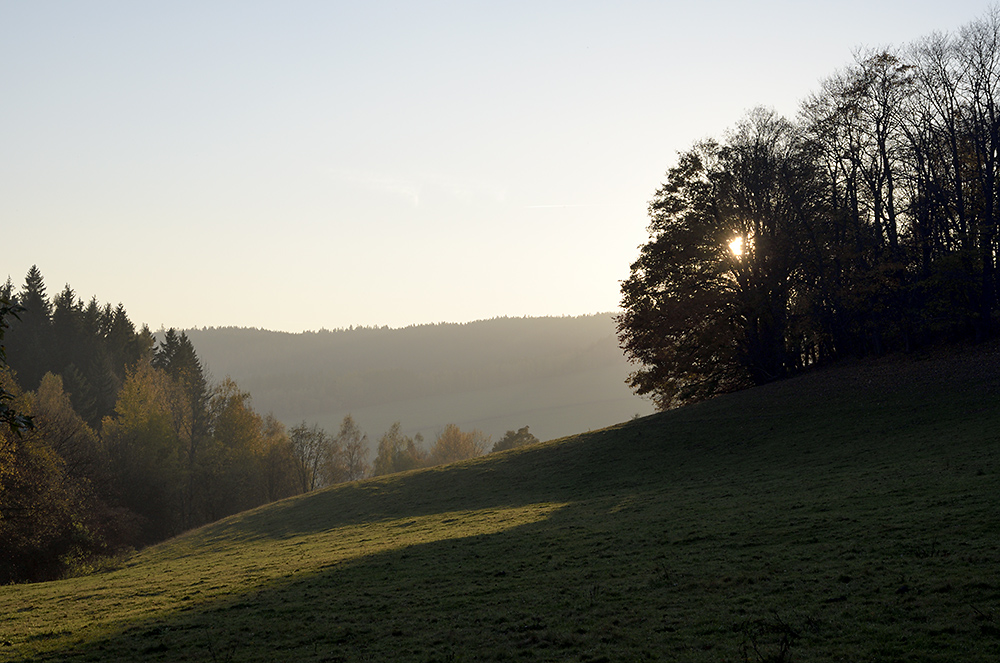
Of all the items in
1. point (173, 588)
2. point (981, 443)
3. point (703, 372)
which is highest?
point (703, 372)

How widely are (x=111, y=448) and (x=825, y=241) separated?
6316 cm

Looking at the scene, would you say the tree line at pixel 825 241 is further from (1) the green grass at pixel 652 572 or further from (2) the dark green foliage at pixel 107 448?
(2) the dark green foliage at pixel 107 448

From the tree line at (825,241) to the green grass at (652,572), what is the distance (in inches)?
396

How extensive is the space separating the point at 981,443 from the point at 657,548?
13232mm

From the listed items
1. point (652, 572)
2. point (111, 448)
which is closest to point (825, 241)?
point (652, 572)

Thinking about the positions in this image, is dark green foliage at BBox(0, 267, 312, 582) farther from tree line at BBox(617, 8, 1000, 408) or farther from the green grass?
tree line at BBox(617, 8, 1000, 408)

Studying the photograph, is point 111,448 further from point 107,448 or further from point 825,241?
point 825,241

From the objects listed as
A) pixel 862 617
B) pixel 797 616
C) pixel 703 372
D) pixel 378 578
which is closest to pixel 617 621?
pixel 797 616

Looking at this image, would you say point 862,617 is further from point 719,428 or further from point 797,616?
point 719,428

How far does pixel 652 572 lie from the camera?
13711mm

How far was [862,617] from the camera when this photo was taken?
30.9 ft

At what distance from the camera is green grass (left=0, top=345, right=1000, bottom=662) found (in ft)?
31.9

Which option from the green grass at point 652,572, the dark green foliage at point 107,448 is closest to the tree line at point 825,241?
the green grass at point 652,572

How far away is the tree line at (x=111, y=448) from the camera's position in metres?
37.5
